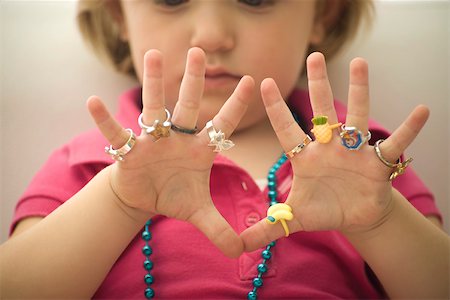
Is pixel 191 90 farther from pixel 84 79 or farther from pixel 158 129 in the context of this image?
pixel 84 79

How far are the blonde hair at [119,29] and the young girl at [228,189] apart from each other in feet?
0.38

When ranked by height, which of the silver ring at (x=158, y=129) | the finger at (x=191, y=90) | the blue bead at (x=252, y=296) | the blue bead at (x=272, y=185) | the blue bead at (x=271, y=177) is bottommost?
the blue bead at (x=252, y=296)

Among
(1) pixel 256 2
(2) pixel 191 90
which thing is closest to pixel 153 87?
(2) pixel 191 90

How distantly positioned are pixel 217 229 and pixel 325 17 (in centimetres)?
68

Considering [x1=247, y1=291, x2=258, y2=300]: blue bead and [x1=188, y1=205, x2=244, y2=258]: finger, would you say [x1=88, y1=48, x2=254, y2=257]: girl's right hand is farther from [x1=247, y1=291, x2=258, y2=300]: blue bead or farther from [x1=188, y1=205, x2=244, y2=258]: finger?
[x1=247, y1=291, x2=258, y2=300]: blue bead

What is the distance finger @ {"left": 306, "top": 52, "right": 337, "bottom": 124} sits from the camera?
23.9 inches

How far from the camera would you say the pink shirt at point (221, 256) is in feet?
2.51

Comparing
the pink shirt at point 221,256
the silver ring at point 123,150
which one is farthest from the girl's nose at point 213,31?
the silver ring at point 123,150

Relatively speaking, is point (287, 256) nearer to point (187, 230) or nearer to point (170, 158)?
point (187, 230)

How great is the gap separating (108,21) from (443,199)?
33.8 inches

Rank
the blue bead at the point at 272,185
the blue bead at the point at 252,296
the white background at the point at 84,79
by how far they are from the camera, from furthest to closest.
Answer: the white background at the point at 84,79
the blue bead at the point at 272,185
the blue bead at the point at 252,296

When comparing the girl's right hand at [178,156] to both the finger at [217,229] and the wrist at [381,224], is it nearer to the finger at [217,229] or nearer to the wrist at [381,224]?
the finger at [217,229]

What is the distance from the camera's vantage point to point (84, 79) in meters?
1.13

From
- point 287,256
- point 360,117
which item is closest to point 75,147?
point 287,256
